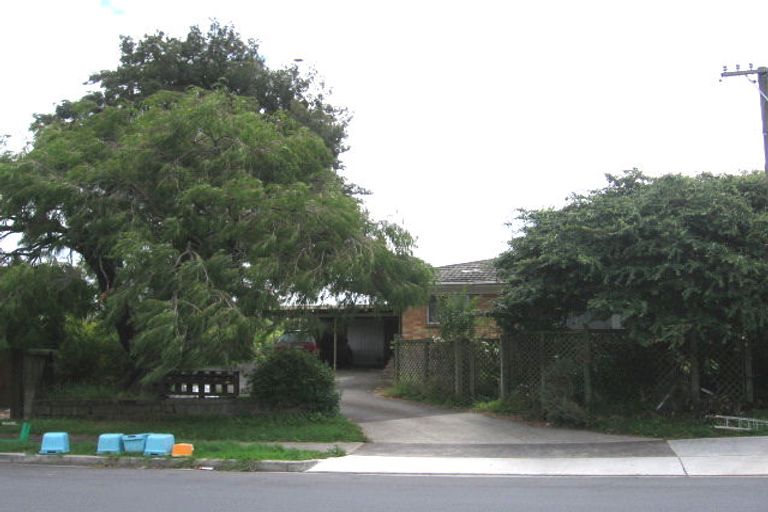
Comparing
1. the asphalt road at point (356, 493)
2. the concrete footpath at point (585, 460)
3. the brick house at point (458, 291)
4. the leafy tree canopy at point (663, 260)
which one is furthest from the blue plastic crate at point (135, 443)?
the brick house at point (458, 291)

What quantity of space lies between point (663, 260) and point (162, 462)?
8984 millimetres

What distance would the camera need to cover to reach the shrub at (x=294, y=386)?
1477cm

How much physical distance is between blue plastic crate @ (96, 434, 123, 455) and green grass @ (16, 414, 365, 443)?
1457 mm

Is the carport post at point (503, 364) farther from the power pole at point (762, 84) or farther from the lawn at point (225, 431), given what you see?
the power pole at point (762, 84)

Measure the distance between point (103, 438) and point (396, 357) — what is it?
388 inches

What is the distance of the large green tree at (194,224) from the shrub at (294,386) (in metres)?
2.01

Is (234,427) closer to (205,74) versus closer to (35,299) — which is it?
(35,299)

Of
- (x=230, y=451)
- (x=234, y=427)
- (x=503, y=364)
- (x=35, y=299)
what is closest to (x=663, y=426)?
(x=503, y=364)

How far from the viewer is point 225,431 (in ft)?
44.5

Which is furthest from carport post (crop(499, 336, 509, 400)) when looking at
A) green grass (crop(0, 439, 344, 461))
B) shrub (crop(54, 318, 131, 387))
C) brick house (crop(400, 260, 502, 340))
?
shrub (crop(54, 318, 131, 387))

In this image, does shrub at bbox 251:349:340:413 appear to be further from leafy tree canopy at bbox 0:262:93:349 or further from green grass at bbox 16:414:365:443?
leafy tree canopy at bbox 0:262:93:349

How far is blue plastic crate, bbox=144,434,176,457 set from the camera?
11.6 metres

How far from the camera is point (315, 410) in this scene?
14.8 meters

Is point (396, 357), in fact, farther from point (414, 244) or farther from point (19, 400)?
point (19, 400)
